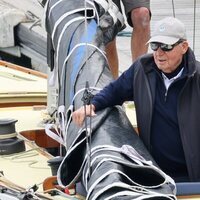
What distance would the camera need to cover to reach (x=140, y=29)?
19.5 feet

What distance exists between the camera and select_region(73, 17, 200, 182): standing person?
168 inches

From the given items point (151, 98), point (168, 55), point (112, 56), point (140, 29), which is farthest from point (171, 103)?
point (112, 56)

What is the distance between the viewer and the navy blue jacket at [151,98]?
4.27 metres

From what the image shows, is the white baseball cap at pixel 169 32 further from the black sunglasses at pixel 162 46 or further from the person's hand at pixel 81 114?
the person's hand at pixel 81 114

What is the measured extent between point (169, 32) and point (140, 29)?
1.69m

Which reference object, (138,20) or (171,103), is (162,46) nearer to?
(171,103)

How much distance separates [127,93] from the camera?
14.8 feet

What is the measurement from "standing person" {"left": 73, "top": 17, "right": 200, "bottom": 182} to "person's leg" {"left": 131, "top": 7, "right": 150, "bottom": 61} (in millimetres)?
1548

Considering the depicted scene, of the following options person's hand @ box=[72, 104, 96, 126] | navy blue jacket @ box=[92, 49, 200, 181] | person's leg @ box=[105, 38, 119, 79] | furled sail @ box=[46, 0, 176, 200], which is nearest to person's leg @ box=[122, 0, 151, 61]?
person's leg @ box=[105, 38, 119, 79]

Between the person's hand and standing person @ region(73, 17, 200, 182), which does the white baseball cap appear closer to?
standing person @ region(73, 17, 200, 182)

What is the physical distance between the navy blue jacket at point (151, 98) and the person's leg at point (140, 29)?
57.8 inches

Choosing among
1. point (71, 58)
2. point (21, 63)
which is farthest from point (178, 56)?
point (21, 63)

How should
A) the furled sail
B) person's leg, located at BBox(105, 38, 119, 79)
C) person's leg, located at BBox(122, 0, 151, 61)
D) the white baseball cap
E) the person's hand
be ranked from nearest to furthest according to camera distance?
1. the furled sail
2. the white baseball cap
3. the person's hand
4. person's leg, located at BBox(122, 0, 151, 61)
5. person's leg, located at BBox(105, 38, 119, 79)

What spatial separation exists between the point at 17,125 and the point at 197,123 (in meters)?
1.71
